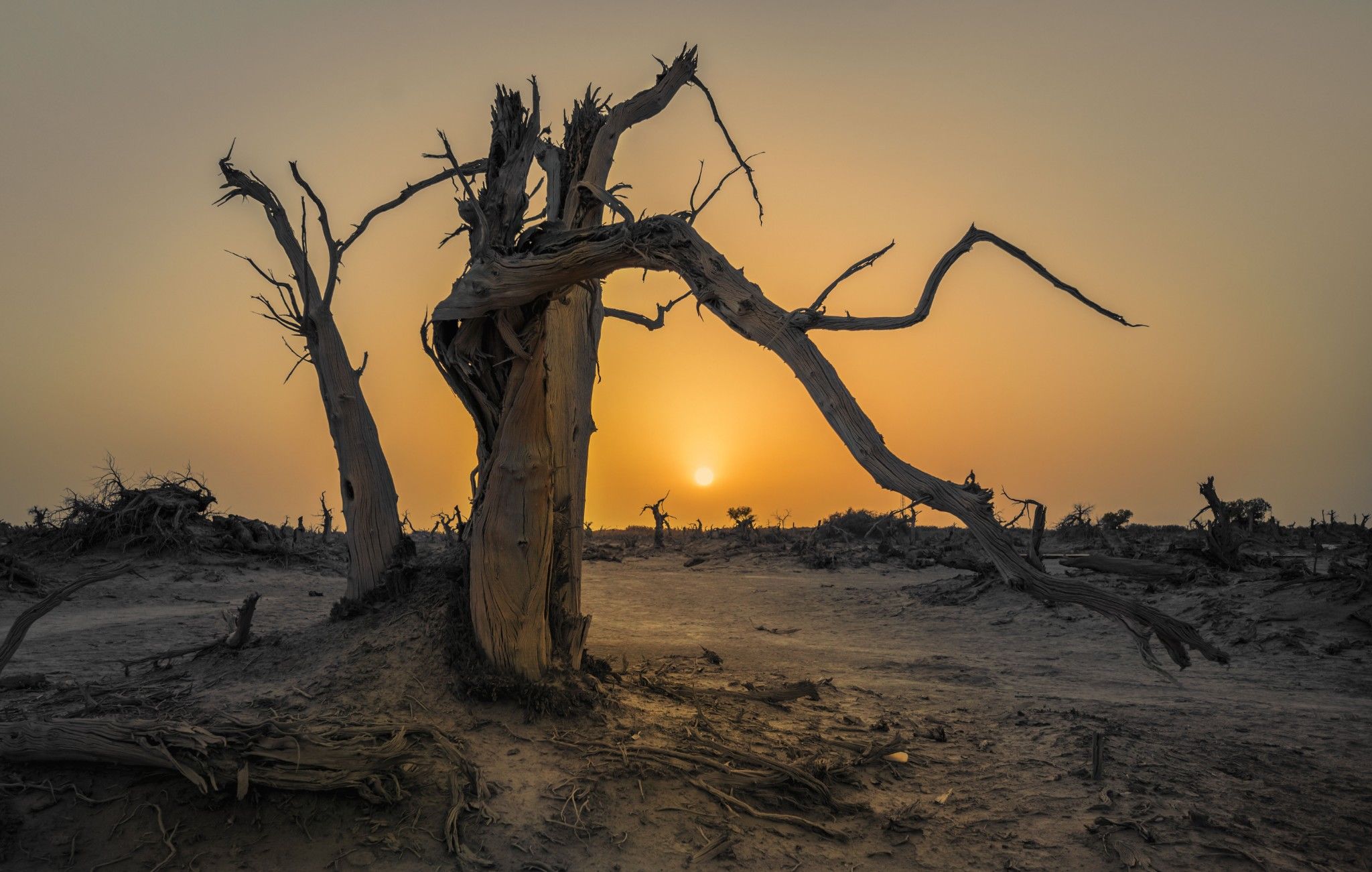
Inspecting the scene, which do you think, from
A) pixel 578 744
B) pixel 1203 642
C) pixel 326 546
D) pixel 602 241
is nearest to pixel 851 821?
pixel 578 744

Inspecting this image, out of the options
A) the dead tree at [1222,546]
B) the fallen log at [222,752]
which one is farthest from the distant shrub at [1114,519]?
the fallen log at [222,752]

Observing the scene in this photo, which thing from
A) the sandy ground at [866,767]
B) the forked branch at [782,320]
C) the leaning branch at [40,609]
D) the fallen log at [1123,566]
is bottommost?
the sandy ground at [866,767]

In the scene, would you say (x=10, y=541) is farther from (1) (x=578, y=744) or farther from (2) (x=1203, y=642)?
(2) (x=1203, y=642)

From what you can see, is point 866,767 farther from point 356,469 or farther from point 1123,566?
point 356,469

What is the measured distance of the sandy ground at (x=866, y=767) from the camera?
4281 mm

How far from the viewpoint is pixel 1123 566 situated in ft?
10.4

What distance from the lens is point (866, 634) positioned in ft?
37.1

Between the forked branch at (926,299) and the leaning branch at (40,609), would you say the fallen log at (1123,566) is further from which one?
the leaning branch at (40,609)

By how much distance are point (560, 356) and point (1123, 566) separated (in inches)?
177

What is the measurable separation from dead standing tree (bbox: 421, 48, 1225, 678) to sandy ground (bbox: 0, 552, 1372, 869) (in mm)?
877

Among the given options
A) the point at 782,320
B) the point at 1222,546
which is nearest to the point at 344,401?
the point at 782,320

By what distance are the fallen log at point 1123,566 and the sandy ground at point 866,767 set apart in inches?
85.1

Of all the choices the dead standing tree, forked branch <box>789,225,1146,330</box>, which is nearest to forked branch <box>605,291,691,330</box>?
the dead standing tree

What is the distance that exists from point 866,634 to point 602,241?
7963mm
